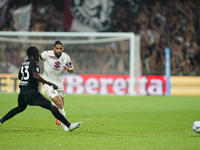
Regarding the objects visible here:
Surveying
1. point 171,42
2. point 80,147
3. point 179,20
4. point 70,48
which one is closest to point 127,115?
point 80,147

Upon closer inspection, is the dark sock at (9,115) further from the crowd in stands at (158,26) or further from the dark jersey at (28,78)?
the crowd in stands at (158,26)

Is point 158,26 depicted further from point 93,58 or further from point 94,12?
point 93,58

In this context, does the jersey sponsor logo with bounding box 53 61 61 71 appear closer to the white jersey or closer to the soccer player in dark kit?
the white jersey

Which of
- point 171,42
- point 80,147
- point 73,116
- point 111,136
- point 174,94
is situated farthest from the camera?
point 171,42

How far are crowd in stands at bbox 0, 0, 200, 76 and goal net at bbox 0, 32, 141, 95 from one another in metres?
3.49

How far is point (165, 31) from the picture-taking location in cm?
2547

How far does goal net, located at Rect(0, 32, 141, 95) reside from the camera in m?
19.0

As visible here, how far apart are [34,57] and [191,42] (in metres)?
20.3

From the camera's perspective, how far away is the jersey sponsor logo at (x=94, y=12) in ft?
81.0

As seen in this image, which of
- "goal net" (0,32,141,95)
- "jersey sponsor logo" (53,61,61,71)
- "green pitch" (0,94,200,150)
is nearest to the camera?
"green pitch" (0,94,200,150)

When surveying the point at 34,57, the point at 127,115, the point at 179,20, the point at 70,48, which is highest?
the point at 179,20

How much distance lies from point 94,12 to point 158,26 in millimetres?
4960

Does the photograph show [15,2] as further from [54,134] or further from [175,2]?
[54,134]

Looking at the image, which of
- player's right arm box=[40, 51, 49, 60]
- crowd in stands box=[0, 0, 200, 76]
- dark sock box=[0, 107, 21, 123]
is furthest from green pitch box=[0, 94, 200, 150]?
crowd in stands box=[0, 0, 200, 76]
